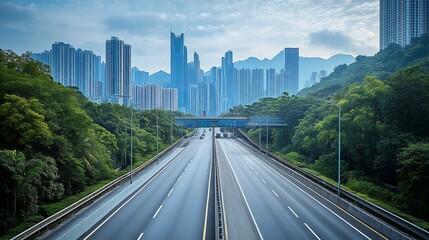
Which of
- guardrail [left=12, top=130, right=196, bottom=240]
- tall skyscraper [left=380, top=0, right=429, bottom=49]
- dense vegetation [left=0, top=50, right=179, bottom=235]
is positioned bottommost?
guardrail [left=12, top=130, right=196, bottom=240]

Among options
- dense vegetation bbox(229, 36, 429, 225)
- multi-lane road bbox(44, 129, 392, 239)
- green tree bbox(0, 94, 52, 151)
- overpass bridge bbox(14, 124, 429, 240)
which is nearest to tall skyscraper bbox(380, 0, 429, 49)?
dense vegetation bbox(229, 36, 429, 225)

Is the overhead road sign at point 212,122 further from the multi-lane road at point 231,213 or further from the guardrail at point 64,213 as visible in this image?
the guardrail at point 64,213

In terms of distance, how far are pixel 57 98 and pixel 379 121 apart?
3498cm

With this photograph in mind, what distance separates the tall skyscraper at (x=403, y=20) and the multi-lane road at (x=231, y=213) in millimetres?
134897

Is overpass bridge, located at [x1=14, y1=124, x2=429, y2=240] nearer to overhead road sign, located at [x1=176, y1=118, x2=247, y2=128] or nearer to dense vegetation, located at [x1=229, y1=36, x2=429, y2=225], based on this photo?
dense vegetation, located at [x1=229, y1=36, x2=429, y2=225]

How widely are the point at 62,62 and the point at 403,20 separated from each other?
14172cm

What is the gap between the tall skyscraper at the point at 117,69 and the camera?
460ft

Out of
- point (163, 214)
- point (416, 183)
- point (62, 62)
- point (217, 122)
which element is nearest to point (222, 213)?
point (163, 214)

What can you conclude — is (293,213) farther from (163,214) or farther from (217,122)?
(217,122)

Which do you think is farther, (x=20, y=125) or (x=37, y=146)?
(x=37, y=146)

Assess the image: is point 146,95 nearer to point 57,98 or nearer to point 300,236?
point 57,98

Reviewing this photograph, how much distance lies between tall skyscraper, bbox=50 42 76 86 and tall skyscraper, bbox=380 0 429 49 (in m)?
135

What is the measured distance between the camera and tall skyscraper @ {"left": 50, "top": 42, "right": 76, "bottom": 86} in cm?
14150

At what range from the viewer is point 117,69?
14312 centimetres
